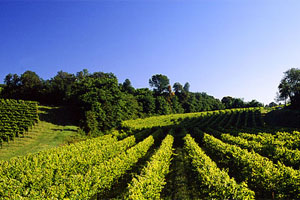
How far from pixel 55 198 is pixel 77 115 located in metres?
30.0

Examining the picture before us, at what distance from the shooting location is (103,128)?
33375mm

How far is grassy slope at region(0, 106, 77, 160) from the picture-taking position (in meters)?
20.0

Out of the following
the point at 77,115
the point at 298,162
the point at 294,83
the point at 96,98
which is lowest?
the point at 298,162

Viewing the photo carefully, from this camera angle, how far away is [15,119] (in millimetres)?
25250

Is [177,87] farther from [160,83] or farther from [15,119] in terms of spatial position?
[15,119]

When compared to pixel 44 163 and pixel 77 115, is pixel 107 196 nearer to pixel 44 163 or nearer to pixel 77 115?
pixel 44 163

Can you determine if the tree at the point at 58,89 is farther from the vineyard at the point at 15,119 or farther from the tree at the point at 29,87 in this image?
the vineyard at the point at 15,119

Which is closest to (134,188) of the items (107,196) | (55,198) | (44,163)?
(55,198)

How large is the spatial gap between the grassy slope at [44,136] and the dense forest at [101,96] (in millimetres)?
3180

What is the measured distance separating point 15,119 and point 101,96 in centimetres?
1440

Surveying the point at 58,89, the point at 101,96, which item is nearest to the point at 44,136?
the point at 101,96

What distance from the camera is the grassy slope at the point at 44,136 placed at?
20.0 meters

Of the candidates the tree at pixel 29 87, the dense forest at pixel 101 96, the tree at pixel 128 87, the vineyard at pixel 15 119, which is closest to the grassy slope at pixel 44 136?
the vineyard at pixel 15 119

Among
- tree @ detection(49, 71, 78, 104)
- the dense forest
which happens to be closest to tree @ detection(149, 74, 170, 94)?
the dense forest
